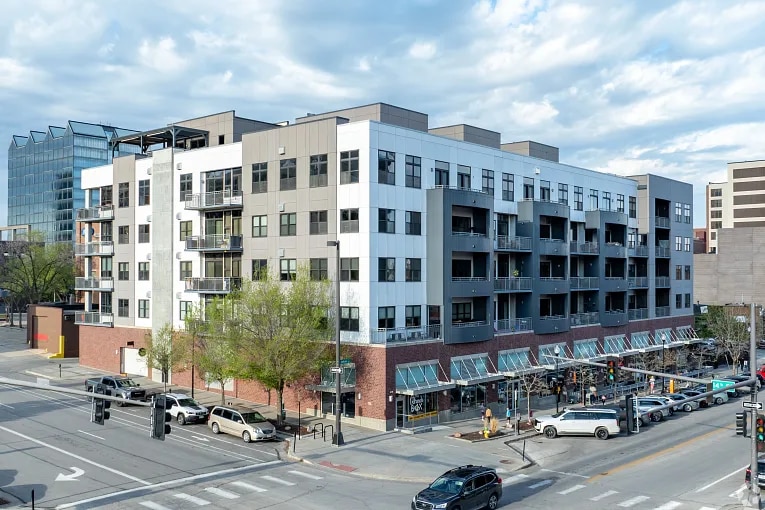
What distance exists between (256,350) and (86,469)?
12.0 m

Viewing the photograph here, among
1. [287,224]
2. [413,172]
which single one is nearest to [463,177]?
[413,172]

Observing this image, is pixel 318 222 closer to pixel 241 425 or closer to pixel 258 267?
pixel 258 267

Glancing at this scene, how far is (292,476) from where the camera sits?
108 feet

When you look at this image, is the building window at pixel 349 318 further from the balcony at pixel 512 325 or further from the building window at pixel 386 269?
the balcony at pixel 512 325

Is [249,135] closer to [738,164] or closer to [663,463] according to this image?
[663,463]

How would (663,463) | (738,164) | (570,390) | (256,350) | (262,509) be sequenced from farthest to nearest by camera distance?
1. (738,164)
2. (570,390)
3. (256,350)
4. (663,463)
5. (262,509)

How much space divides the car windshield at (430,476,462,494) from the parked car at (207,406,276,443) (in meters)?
15.9

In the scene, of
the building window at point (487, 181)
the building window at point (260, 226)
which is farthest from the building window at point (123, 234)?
the building window at point (487, 181)

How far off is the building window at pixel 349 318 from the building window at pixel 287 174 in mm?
10029

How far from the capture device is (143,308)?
63.6 metres

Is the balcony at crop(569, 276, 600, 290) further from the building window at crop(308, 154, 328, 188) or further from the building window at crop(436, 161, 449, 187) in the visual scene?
the building window at crop(308, 154, 328, 188)

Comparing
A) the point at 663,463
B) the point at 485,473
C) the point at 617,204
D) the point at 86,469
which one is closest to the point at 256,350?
the point at 86,469

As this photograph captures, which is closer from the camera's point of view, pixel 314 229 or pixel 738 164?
pixel 314 229

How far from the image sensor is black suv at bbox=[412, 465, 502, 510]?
25766 millimetres
